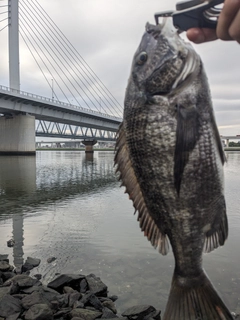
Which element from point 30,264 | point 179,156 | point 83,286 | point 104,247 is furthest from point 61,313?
point 179,156

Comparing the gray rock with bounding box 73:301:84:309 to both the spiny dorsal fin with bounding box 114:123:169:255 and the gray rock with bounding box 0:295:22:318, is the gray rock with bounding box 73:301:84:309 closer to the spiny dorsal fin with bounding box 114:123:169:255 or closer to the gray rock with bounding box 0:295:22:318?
the gray rock with bounding box 0:295:22:318

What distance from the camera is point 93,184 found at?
20234mm

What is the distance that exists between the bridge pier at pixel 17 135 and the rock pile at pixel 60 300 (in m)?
52.9

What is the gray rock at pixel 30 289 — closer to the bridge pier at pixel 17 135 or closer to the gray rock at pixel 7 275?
the gray rock at pixel 7 275

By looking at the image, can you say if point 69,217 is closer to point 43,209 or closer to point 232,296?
point 43,209

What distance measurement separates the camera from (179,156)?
2.30 m

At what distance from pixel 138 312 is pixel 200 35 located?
4018 mm

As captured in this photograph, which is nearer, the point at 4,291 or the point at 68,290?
the point at 4,291

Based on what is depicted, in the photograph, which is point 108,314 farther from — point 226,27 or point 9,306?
point 226,27

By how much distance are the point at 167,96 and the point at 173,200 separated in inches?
33.7

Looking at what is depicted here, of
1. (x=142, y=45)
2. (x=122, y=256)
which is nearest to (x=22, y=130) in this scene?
(x=122, y=256)

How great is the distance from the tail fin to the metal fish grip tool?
2074mm

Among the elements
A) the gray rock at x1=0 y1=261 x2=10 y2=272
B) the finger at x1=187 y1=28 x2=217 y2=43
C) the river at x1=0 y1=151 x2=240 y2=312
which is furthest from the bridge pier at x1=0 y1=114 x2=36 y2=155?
the finger at x1=187 y1=28 x2=217 y2=43

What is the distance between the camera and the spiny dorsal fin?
2588mm
